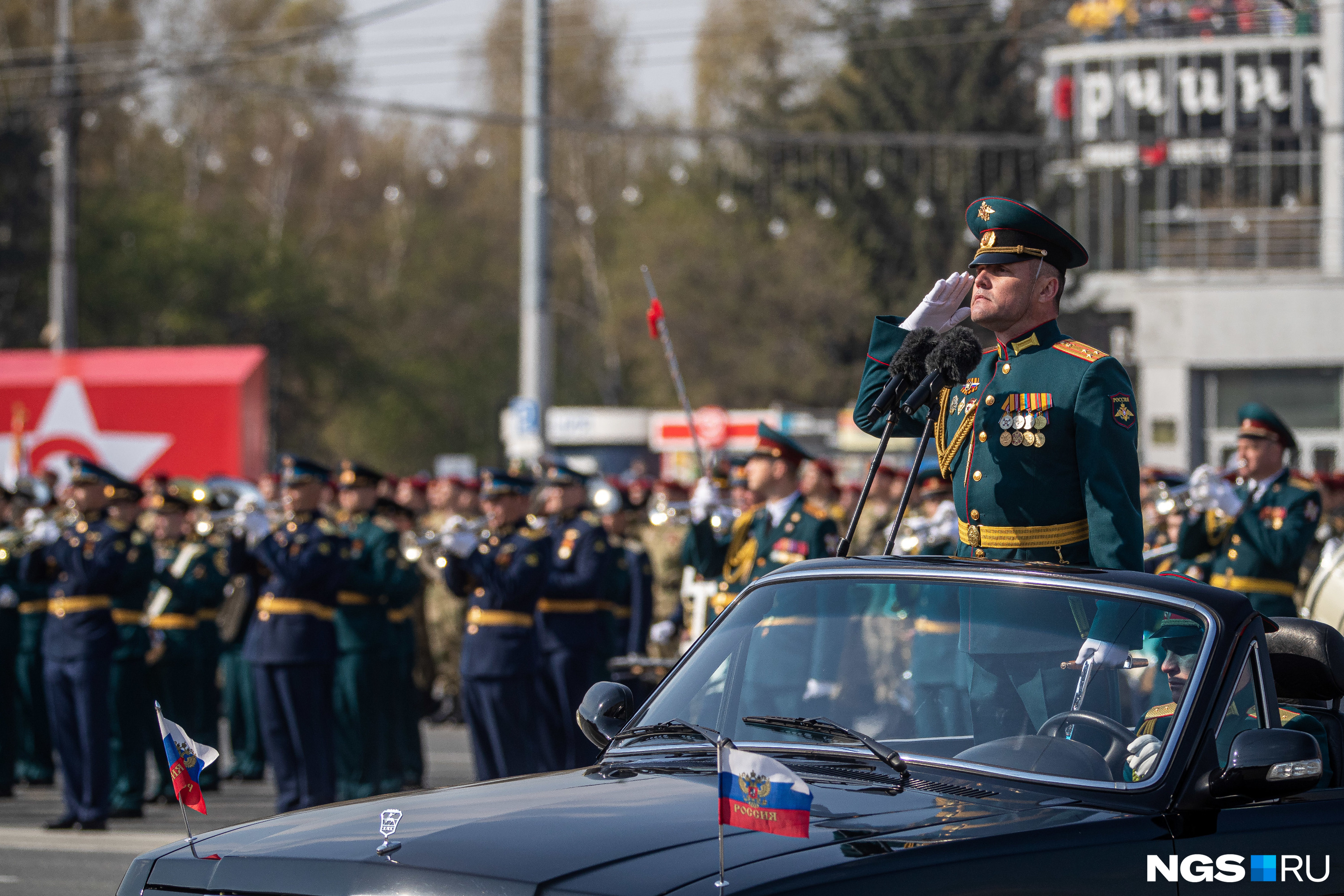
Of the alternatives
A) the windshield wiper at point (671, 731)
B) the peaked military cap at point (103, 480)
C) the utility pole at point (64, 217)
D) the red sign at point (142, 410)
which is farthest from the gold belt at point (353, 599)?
the utility pole at point (64, 217)

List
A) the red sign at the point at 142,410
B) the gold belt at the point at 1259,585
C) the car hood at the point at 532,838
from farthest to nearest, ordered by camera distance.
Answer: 1. the red sign at the point at 142,410
2. the gold belt at the point at 1259,585
3. the car hood at the point at 532,838

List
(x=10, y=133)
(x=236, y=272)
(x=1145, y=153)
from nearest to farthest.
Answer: (x=1145, y=153), (x=10, y=133), (x=236, y=272)

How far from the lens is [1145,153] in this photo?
1318 inches

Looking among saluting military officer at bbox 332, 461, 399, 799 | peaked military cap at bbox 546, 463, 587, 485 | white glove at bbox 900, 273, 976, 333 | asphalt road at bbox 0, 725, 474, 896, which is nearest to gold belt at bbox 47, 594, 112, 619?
asphalt road at bbox 0, 725, 474, 896

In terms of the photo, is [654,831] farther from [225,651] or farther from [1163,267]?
[1163,267]

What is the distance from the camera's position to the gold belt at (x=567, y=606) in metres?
11.5

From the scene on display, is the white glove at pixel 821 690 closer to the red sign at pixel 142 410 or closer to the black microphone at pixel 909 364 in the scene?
the black microphone at pixel 909 364

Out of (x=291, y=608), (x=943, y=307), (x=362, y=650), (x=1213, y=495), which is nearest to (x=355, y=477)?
(x=362, y=650)

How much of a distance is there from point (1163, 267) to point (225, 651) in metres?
28.3

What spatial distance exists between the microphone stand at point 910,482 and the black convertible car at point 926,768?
0.87 feet

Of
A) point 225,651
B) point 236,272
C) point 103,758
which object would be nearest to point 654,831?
point 103,758

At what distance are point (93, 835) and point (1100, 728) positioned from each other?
7.63m

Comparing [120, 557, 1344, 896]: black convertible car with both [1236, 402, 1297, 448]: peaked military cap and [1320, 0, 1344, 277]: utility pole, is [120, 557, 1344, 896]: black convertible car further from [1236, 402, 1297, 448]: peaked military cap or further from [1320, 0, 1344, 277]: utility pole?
[1320, 0, 1344, 277]: utility pole

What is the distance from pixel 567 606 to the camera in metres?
11.5
